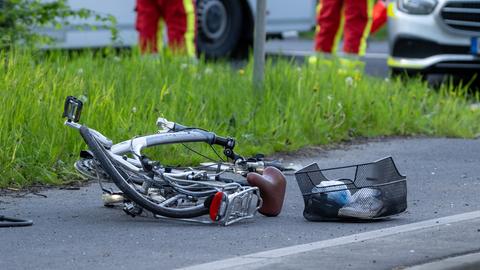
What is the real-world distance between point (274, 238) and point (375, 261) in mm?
724

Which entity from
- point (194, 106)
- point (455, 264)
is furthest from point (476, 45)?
point (455, 264)

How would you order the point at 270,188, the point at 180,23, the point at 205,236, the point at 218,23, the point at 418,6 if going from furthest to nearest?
the point at 218,23, the point at 418,6, the point at 180,23, the point at 270,188, the point at 205,236

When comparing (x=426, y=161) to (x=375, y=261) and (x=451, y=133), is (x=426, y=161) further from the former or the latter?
(x=375, y=261)

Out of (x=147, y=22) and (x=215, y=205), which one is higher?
(x=215, y=205)

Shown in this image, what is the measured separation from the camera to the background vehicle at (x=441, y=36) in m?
12.9

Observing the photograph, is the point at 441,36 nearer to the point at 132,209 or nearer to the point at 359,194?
the point at 359,194

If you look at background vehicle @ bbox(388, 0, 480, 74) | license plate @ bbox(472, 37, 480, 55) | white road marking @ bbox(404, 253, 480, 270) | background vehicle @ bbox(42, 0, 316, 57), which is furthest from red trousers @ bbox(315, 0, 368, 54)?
white road marking @ bbox(404, 253, 480, 270)

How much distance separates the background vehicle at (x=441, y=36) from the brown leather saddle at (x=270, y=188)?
20.7 ft

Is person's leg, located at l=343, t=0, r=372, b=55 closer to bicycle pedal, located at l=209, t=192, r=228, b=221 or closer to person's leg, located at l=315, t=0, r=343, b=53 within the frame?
person's leg, located at l=315, t=0, r=343, b=53

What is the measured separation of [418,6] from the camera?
42.9ft

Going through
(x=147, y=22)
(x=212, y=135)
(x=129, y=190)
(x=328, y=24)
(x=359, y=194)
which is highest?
(x=212, y=135)

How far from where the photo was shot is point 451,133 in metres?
10.3

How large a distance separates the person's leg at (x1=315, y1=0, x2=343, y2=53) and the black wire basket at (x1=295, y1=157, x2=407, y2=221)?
231 inches

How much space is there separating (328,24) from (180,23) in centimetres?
178
